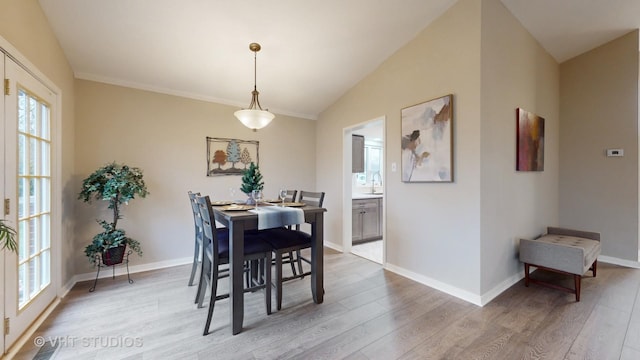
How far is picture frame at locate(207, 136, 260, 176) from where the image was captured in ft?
12.2

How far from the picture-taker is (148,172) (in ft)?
10.8

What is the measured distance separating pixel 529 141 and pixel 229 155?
389 cm

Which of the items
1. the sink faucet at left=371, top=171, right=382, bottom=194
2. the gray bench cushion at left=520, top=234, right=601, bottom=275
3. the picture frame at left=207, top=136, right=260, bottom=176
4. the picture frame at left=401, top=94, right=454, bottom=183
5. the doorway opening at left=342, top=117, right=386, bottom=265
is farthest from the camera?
the sink faucet at left=371, top=171, right=382, bottom=194

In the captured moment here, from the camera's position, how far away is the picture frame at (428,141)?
2623 mm

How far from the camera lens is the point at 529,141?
3.01 metres

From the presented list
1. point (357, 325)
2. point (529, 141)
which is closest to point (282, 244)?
point (357, 325)

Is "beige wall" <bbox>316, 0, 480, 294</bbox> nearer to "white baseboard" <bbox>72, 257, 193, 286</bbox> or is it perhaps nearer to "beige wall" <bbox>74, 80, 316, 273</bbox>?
"beige wall" <bbox>74, 80, 316, 273</bbox>

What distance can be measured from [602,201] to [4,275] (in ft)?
20.5

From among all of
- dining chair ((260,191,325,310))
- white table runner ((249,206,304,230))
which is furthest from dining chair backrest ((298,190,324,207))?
white table runner ((249,206,304,230))

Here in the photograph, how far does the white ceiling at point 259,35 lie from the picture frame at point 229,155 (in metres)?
0.68

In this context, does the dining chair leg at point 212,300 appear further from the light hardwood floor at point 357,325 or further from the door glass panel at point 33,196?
the door glass panel at point 33,196

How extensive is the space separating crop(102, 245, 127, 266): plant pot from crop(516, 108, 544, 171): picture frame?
4.45 m

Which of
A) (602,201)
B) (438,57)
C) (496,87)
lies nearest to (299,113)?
(438,57)

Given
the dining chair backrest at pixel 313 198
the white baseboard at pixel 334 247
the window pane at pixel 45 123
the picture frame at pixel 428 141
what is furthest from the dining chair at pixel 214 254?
the white baseboard at pixel 334 247
